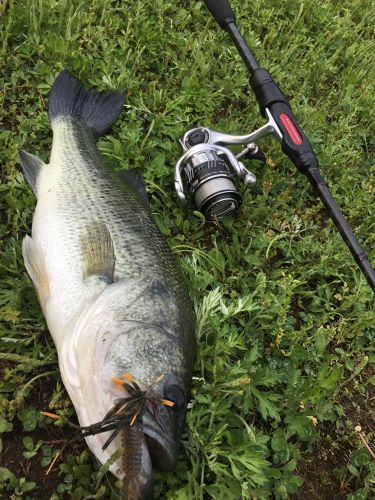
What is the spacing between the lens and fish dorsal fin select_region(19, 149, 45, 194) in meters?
2.94

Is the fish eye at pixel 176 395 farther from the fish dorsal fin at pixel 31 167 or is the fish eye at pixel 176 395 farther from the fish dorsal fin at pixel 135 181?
the fish dorsal fin at pixel 31 167

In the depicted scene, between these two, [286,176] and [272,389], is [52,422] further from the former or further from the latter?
[286,176]

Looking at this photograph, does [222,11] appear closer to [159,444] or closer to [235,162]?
[235,162]

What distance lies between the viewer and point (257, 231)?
356 cm

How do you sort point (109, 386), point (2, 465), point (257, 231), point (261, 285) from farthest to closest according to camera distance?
point (257, 231), point (261, 285), point (2, 465), point (109, 386)

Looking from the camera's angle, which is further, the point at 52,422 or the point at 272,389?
the point at 272,389

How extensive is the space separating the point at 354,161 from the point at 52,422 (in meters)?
3.36

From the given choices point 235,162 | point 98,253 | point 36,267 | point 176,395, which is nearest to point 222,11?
point 235,162

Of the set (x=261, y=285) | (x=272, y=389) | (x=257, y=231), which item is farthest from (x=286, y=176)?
(x=272, y=389)

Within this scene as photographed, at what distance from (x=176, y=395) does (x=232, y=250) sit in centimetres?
148

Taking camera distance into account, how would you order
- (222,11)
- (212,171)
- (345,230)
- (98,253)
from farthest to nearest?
(222,11), (212,171), (345,230), (98,253)

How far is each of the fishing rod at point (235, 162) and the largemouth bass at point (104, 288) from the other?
0.41m

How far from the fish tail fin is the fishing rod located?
0.56m

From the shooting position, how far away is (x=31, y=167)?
2973 millimetres
